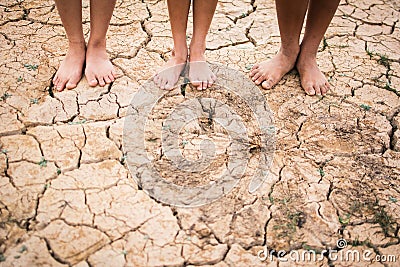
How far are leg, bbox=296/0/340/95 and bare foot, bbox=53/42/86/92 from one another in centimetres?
114

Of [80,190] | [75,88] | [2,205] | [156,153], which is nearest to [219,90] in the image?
[156,153]

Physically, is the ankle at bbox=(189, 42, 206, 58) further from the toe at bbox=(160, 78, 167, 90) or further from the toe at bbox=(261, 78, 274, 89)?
the toe at bbox=(261, 78, 274, 89)

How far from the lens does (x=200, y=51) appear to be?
221cm

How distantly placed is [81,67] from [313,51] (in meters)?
1.20

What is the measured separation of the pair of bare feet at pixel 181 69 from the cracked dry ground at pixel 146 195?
92 millimetres

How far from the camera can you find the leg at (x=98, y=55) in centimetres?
211

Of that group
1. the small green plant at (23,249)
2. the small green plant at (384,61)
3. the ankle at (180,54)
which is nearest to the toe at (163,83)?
the ankle at (180,54)

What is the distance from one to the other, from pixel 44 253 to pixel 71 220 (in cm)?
16

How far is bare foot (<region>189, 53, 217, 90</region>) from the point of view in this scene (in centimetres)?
222

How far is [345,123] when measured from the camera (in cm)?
217

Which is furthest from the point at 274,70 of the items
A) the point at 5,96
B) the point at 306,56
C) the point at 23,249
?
the point at 23,249

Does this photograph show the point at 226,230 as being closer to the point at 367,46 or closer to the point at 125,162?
the point at 125,162

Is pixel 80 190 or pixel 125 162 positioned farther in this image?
pixel 125 162

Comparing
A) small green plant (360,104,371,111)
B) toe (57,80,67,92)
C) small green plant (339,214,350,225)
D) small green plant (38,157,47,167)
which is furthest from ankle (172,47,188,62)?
small green plant (339,214,350,225)
